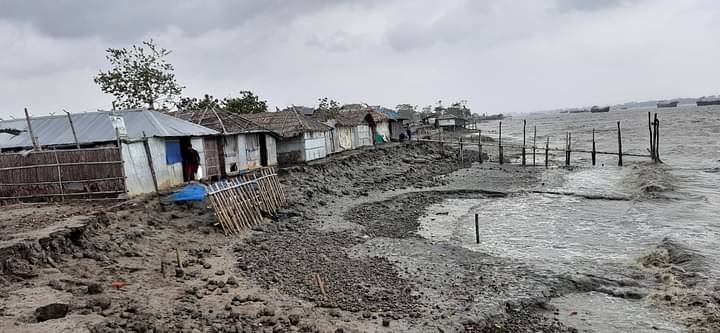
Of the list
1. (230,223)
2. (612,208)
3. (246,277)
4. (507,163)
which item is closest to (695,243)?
(612,208)

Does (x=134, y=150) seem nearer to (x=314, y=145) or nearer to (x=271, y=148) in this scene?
(x=271, y=148)

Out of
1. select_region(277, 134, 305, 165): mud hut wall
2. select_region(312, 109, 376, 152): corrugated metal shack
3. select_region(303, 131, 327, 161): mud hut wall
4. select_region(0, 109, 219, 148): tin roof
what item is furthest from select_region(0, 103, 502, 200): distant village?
select_region(312, 109, 376, 152): corrugated metal shack

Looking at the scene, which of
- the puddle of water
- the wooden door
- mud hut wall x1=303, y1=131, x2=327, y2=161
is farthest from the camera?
mud hut wall x1=303, y1=131, x2=327, y2=161

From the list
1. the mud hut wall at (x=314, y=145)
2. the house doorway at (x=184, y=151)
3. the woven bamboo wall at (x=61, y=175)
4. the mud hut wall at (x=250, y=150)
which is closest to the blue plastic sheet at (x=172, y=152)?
the house doorway at (x=184, y=151)

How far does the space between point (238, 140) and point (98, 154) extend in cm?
788

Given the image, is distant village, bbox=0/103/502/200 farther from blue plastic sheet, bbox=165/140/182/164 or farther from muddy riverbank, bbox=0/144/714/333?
muddy riverbank, bbox=0/144/714/333

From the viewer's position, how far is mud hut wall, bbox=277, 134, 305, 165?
26.2m

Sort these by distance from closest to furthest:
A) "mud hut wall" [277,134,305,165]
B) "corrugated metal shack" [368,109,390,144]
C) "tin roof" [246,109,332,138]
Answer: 1. "tin roof" [246,109,332,138]
2. "mud hut wall" [277,134,305,165]
3. "corrugated metal shack" [368,109,390,144]

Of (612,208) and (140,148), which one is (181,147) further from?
(612,208)

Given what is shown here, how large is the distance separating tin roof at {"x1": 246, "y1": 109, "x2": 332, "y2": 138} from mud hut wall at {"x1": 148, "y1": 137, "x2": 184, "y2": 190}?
7693 mm

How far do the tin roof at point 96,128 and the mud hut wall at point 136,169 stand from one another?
809 millimetres

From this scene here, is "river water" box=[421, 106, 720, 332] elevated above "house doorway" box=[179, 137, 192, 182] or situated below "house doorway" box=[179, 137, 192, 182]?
below

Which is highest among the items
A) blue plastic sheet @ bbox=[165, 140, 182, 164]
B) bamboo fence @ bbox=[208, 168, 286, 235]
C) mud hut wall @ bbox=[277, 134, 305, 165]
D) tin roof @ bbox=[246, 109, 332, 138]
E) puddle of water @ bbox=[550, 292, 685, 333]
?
tin roof @ bbox=[246, 109, 332, 138]

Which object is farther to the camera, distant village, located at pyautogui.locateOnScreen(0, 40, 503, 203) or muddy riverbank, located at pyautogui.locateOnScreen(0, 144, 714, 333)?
distant village, located at pyautogui.locateOnScreen(0, 40, 503, 203)
